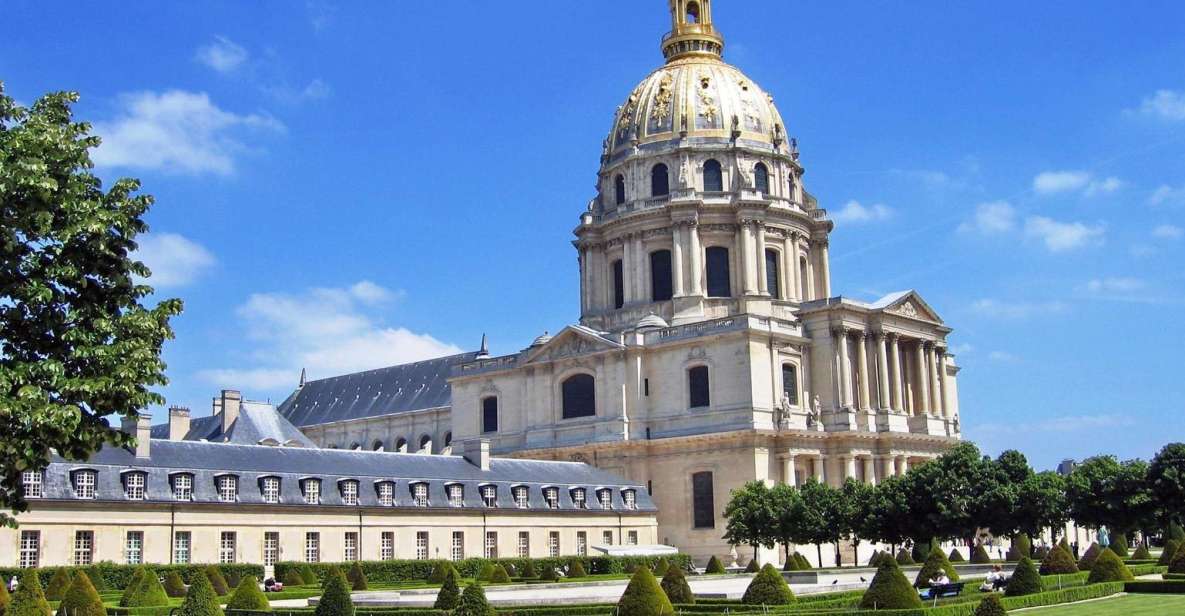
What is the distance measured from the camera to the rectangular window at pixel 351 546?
175 ft

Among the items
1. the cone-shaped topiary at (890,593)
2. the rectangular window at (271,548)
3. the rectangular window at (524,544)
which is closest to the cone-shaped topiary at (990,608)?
the cone-shaped topiary at (890,593)

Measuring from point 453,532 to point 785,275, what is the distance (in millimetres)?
32837

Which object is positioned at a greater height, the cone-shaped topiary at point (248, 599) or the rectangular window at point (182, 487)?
the rectangular window at point (182, 487)

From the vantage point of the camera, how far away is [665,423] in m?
73.8

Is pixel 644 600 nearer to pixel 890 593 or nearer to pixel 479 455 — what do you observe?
pixel 890 593

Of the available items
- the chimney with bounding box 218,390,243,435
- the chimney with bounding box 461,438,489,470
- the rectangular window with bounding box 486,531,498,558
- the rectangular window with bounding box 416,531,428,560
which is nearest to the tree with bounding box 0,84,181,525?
the rectangular window with bounding box 416,531,428,560

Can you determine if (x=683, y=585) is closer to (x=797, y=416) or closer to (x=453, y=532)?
(x=453, y=532)

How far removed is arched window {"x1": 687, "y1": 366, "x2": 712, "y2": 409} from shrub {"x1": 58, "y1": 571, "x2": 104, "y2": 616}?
46488 mm

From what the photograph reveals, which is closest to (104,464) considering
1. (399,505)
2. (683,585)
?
(399,505)

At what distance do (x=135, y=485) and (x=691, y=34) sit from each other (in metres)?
54.1

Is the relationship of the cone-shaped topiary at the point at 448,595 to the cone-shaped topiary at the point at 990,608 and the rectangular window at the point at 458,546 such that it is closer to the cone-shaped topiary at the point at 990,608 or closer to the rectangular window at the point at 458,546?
the cone-shaped topiary at the point at 990,608

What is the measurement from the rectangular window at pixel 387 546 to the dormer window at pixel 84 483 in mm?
12715

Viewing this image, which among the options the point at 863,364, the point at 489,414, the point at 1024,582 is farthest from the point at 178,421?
the point at 1024,582

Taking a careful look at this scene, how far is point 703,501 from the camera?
233 feet
